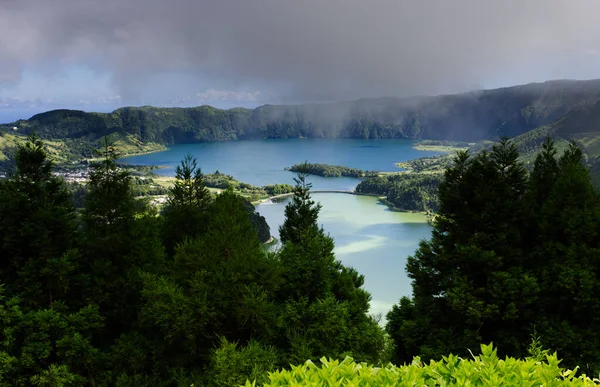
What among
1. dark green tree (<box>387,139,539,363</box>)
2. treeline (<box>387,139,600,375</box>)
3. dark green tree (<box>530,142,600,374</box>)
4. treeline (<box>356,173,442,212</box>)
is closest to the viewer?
dark green tree (<box>530,142,600,374</box>)

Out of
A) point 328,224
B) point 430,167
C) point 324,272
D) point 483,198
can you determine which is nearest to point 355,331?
point 324,272

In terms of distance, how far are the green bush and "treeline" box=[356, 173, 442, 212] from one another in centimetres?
10428

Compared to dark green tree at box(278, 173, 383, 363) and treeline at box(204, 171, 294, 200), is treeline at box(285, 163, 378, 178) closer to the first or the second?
treeline at box(204, 171, 294, 200)

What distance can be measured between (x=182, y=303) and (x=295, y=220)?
1246 centimetres

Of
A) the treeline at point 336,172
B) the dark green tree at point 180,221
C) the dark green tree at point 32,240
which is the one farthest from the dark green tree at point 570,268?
the treeline at point 336,172

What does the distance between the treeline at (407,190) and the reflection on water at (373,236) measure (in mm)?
4670

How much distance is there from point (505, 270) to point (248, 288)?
928 centimetres

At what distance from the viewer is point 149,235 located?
16.9 metres

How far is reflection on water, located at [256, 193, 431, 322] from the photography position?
5634cm

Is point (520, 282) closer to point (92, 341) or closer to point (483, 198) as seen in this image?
point (483, 198)

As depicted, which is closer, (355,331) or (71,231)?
(355,331)

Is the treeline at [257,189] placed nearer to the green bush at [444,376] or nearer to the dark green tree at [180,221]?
the dark green tree at [180,221]

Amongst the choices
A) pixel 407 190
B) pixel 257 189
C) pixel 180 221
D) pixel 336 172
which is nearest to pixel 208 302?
pixel 180 221

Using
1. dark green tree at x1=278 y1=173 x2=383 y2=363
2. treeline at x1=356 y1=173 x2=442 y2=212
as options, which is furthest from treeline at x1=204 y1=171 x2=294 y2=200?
dark green tree at x1=278 y1=173 x2=383 y2=363
